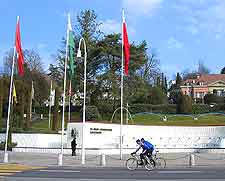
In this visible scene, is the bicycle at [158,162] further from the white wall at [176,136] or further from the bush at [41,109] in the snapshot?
the bush at [41,109]

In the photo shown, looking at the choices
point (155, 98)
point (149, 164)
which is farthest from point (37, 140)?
point (155, 98)

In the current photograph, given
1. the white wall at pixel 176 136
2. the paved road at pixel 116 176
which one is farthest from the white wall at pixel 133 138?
the paved road at pixel 116 176

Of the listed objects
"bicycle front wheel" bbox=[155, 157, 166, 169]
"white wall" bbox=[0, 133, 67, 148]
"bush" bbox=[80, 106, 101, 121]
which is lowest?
"bicycle front wheel" bbox=[155, 157, 166, 169]

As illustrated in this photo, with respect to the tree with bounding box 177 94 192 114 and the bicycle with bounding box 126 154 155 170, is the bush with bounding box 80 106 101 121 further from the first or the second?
the bicycle with bounding box 126 154 155 170

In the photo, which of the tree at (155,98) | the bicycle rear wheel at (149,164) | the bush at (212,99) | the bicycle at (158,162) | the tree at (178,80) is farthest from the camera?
the tree at (178,80)

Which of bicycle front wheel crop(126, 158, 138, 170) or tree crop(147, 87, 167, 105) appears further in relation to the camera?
tree crop(147, 87, 167, 105)

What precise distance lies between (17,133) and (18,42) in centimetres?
1966

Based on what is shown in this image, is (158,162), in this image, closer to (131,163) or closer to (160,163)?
(160,163)

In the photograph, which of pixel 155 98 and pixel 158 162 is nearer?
pixel 158 162

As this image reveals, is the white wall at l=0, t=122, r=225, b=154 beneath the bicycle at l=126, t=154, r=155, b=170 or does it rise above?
above

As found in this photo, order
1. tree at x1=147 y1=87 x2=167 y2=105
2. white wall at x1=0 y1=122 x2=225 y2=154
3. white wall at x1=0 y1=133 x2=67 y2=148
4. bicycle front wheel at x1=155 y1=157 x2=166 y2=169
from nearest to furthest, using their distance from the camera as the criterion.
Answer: bicycle front wheel at x1=155 y1=157 x2=166 y2=169, white wall at x1=0 y1=122 x2=225 y2=154, white wall at x1=0 y1=133 x2=67 y2=148, tree at x1=147 y1=87 x2=167 y2=105

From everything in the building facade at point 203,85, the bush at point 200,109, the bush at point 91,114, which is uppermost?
the building facade at point 203,85

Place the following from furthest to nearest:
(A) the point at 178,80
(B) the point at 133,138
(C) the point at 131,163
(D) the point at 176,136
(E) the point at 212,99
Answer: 1. (A) the point at 178,80
2. (E) the point at 212,99
3. (D) the point at 176,136
4. (B) the point at 133,138
5. (C) the point at 131,163

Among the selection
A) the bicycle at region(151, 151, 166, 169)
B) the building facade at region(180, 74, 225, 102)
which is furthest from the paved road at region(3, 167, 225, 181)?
the building facade at region(180, 74, 225, 102)
